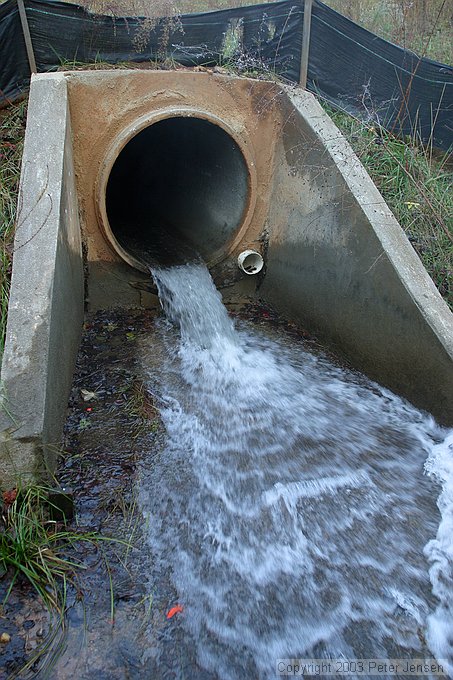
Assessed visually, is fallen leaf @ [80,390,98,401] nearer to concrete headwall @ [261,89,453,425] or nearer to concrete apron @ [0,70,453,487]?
concrete apron @ [0,70,453,487]

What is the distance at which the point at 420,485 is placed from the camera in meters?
3.26

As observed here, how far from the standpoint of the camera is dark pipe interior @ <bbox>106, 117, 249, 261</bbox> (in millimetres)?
5668

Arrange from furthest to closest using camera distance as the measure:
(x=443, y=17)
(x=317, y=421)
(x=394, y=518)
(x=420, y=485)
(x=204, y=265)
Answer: (x=443, y=17), (x=204, y=265), (x=317, y=421), (x=420, y=485), (x=394, y=518)

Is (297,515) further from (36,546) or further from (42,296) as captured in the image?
(42,296)

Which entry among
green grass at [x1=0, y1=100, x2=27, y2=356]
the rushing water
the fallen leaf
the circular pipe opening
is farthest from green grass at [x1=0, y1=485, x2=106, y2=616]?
the circular pipe opening

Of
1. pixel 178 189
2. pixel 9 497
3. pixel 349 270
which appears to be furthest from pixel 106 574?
pixel 178 189

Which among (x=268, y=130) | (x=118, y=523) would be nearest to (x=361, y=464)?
(x=118, y=523)

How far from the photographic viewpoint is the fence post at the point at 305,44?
19.0 ft

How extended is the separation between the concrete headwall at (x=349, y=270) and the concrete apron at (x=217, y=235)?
13mm

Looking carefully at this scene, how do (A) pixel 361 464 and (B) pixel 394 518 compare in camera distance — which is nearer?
(B) pixel 394 518

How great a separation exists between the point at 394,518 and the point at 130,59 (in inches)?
215

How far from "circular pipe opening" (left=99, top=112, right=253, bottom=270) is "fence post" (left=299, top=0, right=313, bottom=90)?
134cm

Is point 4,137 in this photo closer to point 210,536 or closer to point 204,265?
point 204,265

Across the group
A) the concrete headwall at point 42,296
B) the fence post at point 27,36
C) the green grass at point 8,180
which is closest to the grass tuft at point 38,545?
the concrete headwall at point 42,296
